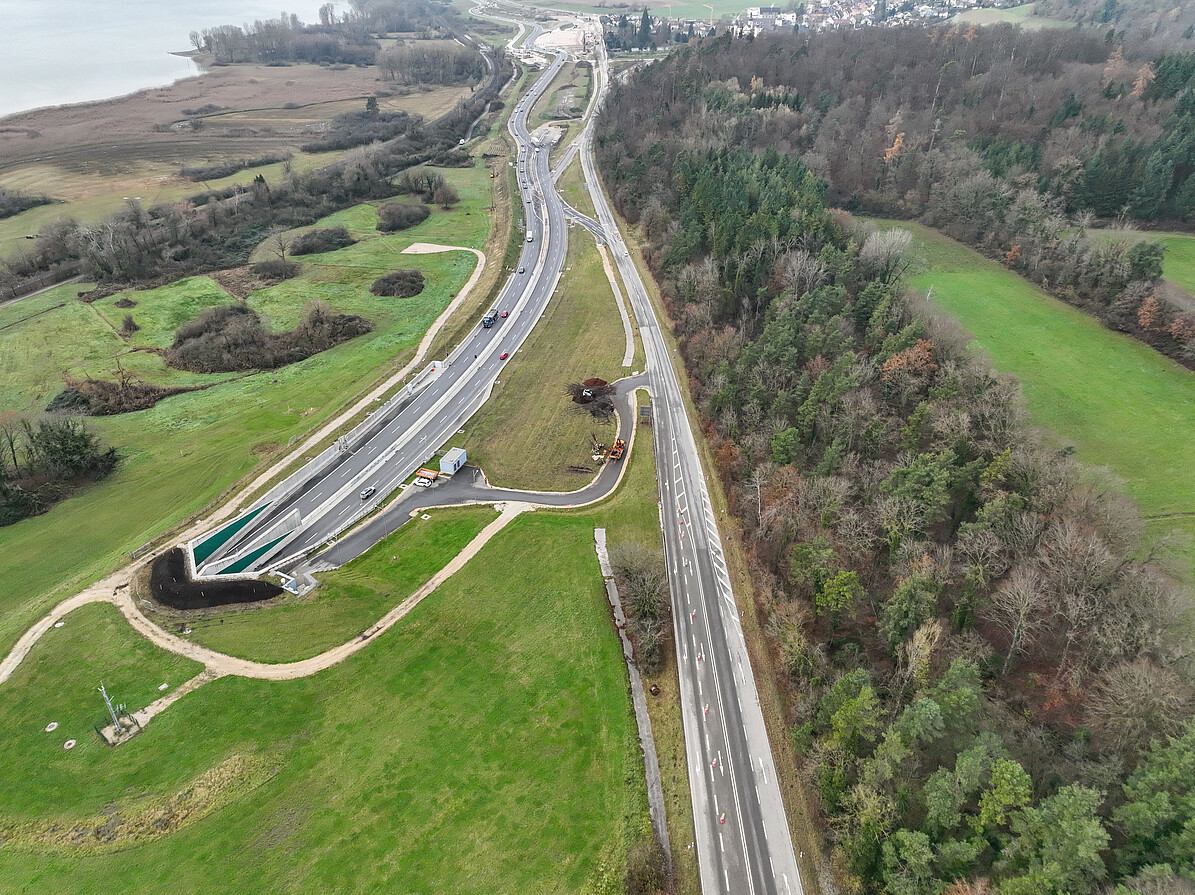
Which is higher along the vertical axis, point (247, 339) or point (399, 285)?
point (399, 285)

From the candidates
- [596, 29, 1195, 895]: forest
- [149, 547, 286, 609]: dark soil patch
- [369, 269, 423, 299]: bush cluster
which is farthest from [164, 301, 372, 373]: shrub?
[596, 29, 1195, 895]: forest

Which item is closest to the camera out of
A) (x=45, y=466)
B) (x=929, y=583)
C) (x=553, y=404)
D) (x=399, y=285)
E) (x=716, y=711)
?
(x=929, y=583)

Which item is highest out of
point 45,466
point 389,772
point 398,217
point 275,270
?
point 398,217

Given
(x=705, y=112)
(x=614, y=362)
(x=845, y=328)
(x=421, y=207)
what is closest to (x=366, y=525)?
(x=614, y=362)

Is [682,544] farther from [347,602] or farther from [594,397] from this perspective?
[347,602]

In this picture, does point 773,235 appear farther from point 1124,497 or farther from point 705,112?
point 705,112

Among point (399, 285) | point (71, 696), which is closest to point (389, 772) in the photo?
point (71, 696)
